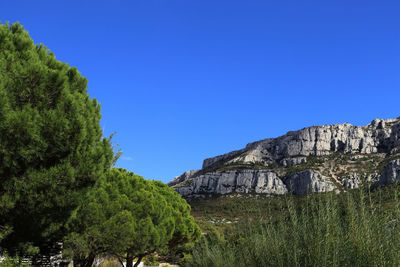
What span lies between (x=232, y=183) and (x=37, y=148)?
277 feet

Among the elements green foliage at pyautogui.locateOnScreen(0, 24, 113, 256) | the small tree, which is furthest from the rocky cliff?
green foliage at pyautogui.locateOnScreen(0, 24, 113, 256)

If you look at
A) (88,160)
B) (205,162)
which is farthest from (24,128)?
(205,162)

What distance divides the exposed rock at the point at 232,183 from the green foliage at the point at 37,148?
7539 cm

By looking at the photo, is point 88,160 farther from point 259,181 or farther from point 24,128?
point 259,181

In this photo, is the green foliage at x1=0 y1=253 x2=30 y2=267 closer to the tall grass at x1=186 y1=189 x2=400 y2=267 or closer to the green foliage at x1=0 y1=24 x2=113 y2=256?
the green foliage at x1=0 y1=24 x2=113 y2=256

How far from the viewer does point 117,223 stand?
14.3 meters

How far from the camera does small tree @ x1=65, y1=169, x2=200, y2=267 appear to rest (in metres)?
13.4

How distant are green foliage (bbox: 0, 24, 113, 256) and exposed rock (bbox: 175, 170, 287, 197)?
7539cm

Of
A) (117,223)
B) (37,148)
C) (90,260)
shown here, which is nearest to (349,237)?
(37,148)

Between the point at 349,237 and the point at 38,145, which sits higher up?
the point at 38,145

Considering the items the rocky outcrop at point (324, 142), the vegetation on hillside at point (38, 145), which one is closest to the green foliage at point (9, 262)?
the vegetation on hillside at point (38, 145)

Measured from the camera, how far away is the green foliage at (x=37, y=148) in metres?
7.66

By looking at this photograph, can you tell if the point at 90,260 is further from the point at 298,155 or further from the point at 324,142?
the point at 324,142

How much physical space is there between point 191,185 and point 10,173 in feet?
291
